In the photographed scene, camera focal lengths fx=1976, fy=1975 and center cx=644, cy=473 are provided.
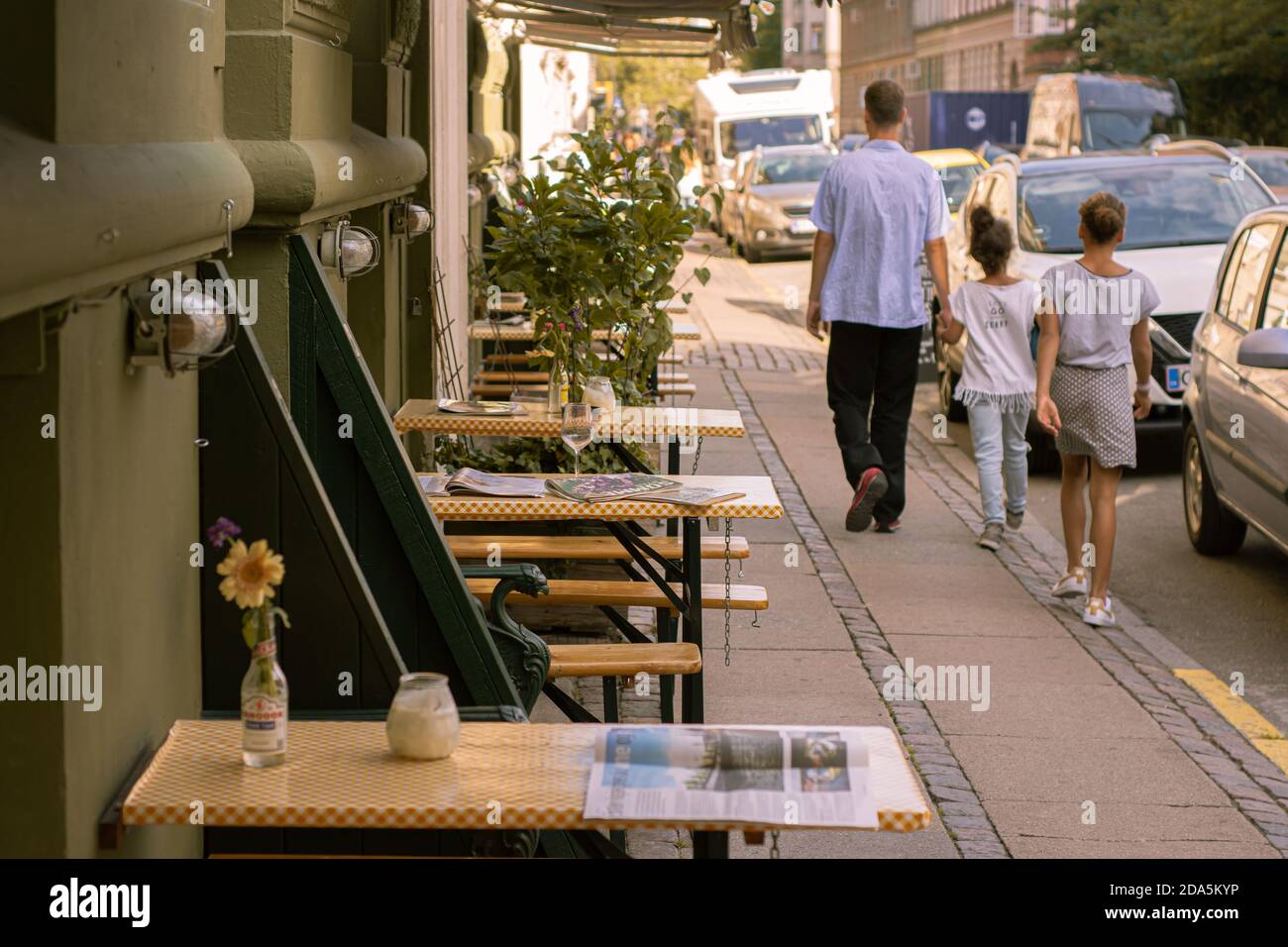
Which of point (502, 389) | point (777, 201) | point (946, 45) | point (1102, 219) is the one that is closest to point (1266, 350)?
point (1102, 219)

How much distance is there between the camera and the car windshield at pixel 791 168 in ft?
109

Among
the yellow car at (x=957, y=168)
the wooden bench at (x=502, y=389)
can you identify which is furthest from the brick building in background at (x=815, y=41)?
the wooden bench at (x=502, y=389)

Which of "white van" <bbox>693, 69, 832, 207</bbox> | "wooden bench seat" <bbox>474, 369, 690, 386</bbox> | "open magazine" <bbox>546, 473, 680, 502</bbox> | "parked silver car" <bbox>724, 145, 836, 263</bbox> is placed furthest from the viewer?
"white van" <bbox>693, 69, 832, 207</bbox>

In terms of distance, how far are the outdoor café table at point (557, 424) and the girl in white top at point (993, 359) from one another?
261 centimetres

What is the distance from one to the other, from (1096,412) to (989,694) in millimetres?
1743

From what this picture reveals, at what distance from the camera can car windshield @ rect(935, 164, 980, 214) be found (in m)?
25.7

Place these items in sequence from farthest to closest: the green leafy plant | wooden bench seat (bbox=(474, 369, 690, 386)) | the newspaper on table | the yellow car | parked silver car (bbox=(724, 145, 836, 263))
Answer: parked silver car (bbox=(724, 145, 836, 263)) < the yellow car < wooden bench seat (bbox=(474, 369, 690, 386)) < the green leafy plant < the newspaper on table

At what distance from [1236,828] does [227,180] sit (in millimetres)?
3566

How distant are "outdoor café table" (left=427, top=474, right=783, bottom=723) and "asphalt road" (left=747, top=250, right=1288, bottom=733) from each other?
2308 mm

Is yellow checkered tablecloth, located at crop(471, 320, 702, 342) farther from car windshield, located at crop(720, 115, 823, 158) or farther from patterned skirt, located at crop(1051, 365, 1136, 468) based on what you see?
car windshield, located at crop(720, 115, 823, 158)

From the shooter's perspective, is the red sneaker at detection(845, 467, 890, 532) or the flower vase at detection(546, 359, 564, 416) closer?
the flower vase at detection(546, 359, 564, 416)

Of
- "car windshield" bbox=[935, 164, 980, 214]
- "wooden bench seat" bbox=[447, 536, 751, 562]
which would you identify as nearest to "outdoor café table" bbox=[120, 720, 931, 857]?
"wooden bench seat" bbox=[447, 536, 751, 562]

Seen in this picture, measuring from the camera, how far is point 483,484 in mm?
6430

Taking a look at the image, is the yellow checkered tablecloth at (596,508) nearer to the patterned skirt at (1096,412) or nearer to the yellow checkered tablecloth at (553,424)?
the yellow checkered tablecloth at (553,424)
